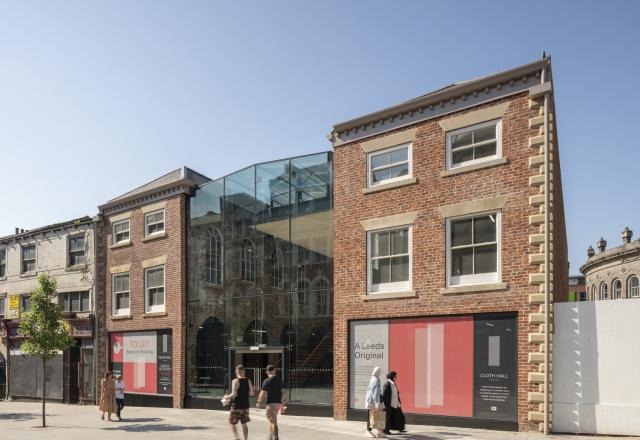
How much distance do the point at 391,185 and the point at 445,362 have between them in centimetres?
516

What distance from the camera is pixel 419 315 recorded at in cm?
1565

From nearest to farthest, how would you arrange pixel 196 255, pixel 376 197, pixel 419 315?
pixel 419 315, pixel 376 197, pixel 196 255

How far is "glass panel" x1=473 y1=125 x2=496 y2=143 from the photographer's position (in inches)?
592

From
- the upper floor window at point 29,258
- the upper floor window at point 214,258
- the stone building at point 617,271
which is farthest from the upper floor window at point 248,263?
the stone building at point 617,271

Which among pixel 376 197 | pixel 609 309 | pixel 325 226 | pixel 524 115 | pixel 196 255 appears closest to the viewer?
pixel 609 309

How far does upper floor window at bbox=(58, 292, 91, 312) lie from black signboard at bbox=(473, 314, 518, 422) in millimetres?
19288

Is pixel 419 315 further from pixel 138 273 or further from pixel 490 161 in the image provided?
pixel 138 273

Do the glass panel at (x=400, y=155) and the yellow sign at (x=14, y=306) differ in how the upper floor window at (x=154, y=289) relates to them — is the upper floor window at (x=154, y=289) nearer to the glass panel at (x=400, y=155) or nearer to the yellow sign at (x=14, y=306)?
the yellow sign at (x=14, y=306)

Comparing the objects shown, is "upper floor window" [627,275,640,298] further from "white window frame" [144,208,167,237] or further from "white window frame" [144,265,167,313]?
"white window frame" [144,208,167,237]

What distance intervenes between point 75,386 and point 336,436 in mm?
17471

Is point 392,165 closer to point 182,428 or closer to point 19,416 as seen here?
point 182,428

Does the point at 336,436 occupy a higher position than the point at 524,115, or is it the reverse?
the point at 524,115

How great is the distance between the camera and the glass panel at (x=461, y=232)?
49.9 feet

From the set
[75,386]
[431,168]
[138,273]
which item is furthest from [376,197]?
[75,386]
